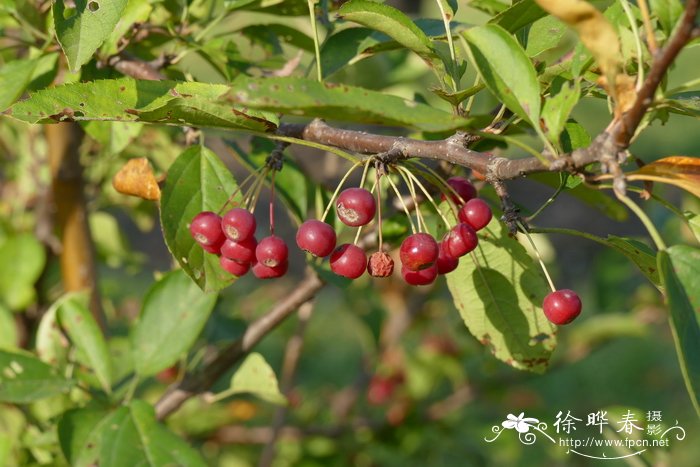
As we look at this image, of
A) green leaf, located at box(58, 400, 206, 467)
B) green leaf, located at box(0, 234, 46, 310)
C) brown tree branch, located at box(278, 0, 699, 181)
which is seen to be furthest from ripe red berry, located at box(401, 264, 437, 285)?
green leaf, located at box(0, 234, 46, 310)

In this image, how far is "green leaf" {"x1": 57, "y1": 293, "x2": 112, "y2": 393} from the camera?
1.40m

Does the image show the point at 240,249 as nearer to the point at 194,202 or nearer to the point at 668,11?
the point at 194,202

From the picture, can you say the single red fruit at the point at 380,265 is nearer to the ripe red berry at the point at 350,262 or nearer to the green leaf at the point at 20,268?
the ripe red berry at the point at 350,262

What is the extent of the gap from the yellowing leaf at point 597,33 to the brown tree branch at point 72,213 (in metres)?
1.18

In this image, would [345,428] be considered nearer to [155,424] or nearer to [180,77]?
[155,424]

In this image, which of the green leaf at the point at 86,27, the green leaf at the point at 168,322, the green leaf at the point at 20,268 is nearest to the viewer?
the green leaf at the point at 86,27

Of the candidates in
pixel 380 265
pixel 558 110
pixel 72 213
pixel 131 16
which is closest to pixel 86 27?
pixel 131 16

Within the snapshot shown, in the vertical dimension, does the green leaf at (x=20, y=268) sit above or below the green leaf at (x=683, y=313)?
below

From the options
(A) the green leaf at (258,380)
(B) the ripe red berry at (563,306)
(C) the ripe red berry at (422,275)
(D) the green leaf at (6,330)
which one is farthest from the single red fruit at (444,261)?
(D) the green leaf at (6,330)

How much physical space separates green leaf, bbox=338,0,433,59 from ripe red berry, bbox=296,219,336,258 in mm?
256

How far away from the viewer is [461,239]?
0.91 metres

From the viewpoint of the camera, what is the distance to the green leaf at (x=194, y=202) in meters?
1.07

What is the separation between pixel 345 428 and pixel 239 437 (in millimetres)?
321

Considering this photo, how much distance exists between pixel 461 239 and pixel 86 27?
1.73 feet
